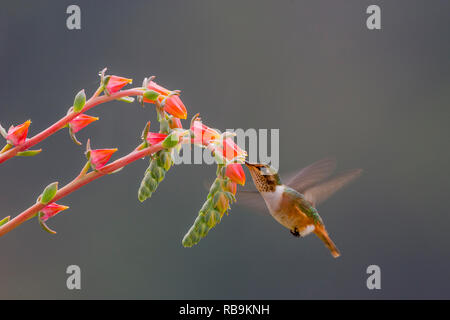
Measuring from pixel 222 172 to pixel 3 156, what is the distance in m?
0.17

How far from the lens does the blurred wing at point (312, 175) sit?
0.79 m

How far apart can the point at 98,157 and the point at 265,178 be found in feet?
1.02

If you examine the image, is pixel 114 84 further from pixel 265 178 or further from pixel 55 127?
pixel 265 178

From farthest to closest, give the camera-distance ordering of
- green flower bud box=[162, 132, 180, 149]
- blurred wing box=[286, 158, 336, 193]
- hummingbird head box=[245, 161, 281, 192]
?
1. blurred wing box=[286, 158, 336, 193]
2. hummingbird head box=[245, 161, 281, 192]
3. green flower bud box=[162, 132, 180, 149]

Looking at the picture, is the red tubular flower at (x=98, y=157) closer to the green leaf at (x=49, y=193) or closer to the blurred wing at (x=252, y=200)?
the green leaf at (x=49, y=193)

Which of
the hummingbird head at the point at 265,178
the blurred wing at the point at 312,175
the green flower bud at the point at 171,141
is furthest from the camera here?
the blurred wing at the point at 312,175

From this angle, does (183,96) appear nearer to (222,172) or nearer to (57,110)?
(57,110)

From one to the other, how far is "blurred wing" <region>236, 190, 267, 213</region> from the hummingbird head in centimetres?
1

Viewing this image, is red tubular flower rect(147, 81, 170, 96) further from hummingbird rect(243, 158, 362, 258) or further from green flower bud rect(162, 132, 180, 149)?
hummingbird rect(243, 158, 362, 258)

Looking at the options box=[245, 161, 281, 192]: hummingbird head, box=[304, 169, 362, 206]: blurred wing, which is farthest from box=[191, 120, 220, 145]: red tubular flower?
box=[304, 169, 362, 206]: blurred wing

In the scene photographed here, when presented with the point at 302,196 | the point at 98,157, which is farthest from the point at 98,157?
the point at 302,196

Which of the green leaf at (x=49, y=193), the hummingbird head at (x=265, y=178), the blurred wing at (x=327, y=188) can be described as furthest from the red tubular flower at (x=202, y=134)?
the blurred wing at (x=327, y=188)

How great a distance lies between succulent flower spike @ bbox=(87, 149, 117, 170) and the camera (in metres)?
0.42

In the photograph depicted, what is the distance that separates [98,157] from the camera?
422 mm
